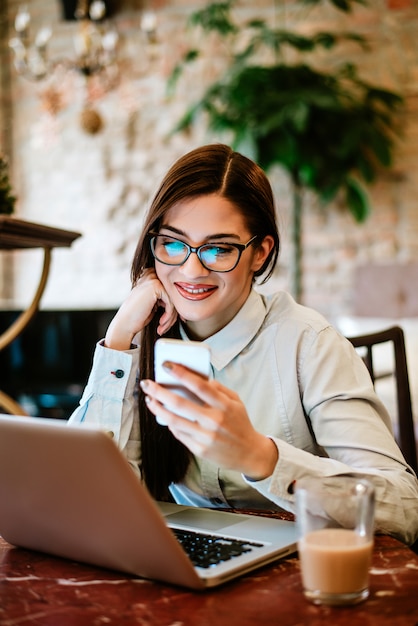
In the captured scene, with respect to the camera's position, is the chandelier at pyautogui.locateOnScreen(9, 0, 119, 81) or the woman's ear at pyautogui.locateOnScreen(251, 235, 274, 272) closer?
the woman's ear at pyautogui.locateOnScreen(251, 235, 274, 272)

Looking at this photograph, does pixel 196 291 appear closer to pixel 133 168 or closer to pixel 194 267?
pixel 194 267

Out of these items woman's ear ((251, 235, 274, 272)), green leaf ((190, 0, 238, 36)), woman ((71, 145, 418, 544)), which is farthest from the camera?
green leaf ((190, 0, 238, 36))

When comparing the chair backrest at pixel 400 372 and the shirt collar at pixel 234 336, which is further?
the chair backrest at pixel 400 372

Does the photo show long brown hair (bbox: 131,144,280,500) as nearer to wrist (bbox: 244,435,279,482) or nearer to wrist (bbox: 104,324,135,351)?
wrist (bbox: 104,324,135,351)

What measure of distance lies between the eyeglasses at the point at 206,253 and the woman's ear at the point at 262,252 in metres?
0.07

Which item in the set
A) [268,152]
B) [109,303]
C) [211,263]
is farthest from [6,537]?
[109,303]

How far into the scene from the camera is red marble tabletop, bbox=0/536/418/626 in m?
0.79

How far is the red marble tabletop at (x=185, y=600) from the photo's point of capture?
785 millimetres

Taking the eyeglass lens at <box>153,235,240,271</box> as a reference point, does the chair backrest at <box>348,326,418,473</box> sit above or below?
below

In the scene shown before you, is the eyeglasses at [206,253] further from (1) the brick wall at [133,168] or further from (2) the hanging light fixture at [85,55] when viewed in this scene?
(1) the brick wall at [133,168]

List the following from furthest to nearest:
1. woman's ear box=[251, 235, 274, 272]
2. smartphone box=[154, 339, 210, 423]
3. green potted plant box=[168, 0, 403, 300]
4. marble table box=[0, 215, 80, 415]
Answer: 1. green potted plant box=[168, 0, 403, 300]
2. marble table box=[0, 215, 80, 415]
3. woman's ear box=[251, 235, 274, 272]
4. smartphone box=[154, 339, 210, 423]

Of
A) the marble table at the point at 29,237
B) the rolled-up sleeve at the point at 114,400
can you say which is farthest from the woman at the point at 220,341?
the marble table at the point at 29,237

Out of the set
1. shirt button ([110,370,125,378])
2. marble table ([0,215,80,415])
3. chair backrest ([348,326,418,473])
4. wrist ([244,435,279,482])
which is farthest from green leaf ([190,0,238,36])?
wrist ([244,435,279,482])

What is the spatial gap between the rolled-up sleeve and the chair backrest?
450 millimetres
